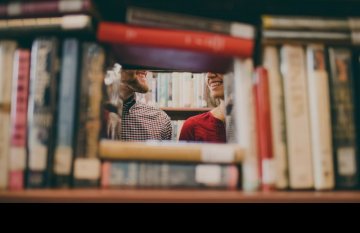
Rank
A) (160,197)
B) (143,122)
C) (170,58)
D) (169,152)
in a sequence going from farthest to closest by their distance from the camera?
(143,122)
(170,58)
(169,152)
(160,197)

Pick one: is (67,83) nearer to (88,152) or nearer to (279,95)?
(88,152)

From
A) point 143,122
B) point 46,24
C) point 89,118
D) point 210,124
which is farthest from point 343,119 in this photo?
point 143,122

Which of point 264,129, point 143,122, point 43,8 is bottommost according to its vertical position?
point 264,129

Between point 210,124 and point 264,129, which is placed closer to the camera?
point 264,129

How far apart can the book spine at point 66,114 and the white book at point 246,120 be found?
30cm

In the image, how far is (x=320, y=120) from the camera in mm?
586

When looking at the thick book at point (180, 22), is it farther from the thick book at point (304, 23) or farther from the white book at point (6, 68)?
the white book at point (6, 68)

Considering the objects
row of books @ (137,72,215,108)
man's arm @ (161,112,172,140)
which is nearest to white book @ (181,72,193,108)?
row of books @ (137,72,215,108)

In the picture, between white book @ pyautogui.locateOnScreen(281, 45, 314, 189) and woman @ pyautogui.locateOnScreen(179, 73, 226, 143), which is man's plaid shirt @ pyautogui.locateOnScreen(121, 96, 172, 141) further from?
white book @ pyautogui.locateOnScreen(281, 45, 314, 189)

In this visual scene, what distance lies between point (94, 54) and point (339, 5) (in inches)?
20.2

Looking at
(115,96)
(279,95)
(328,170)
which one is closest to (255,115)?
(279,95)

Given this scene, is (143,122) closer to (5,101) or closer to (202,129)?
(202,129)

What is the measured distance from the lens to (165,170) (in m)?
0.57

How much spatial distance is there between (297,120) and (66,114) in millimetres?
416
